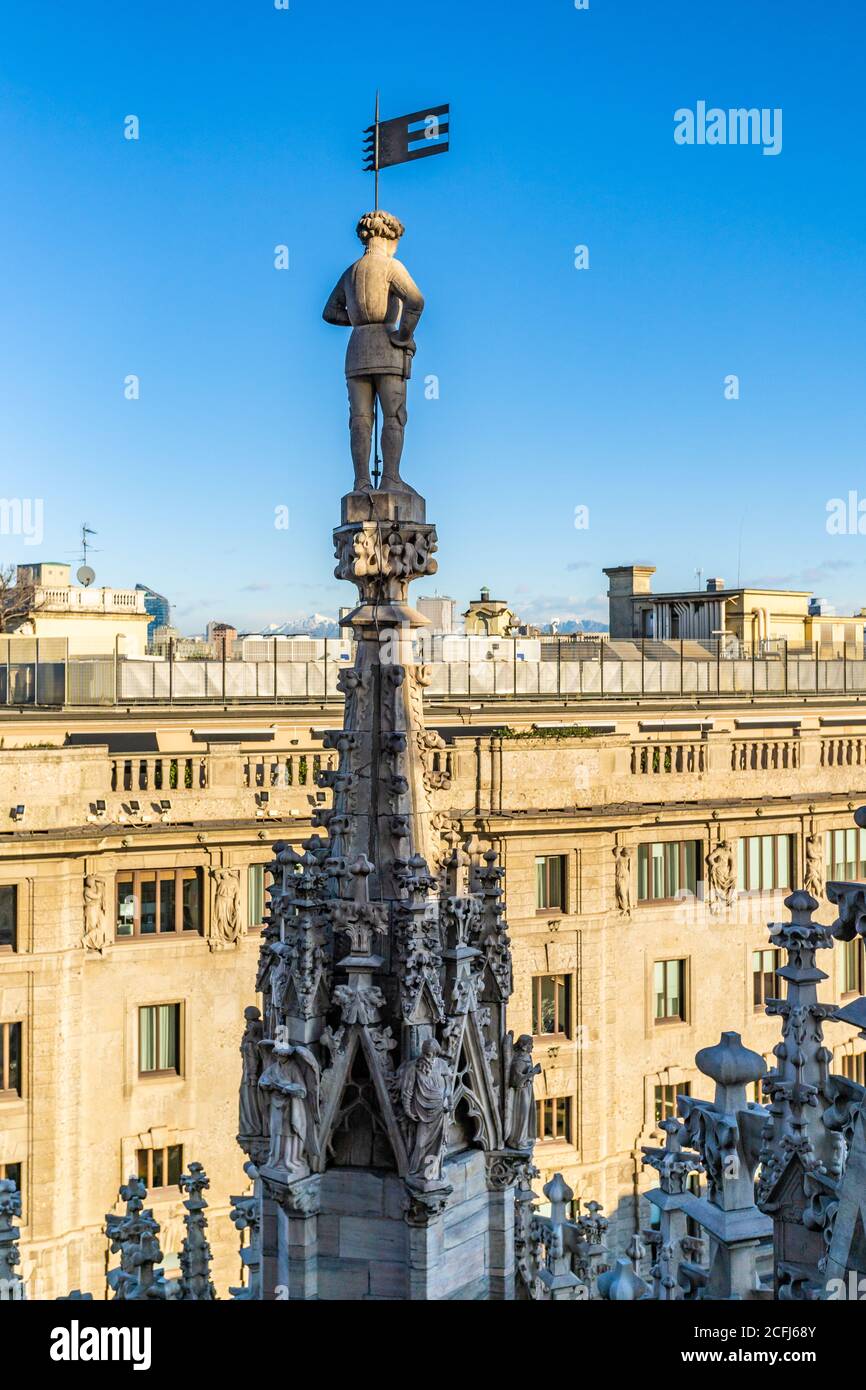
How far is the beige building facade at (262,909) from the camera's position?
116ft

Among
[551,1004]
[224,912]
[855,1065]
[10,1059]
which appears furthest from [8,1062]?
[855,1065]

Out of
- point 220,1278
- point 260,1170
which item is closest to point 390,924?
point 260,1170

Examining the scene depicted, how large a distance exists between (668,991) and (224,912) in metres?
15.0

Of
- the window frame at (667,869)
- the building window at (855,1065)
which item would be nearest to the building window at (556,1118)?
the window frame at (667,869)

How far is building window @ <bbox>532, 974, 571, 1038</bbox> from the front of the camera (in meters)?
42.4

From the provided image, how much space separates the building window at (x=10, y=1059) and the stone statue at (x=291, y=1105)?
2688 cm

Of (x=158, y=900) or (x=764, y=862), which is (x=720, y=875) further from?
(x=158, y=900)

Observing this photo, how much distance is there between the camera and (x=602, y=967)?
1698 inches

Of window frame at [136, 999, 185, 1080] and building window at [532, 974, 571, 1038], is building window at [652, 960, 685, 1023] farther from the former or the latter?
window frame at [136, 999, 185, 1080]

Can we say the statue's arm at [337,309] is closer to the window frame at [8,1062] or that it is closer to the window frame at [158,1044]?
the window frame at [8,1062]

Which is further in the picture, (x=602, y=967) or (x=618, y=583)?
(x=618, y=583)
